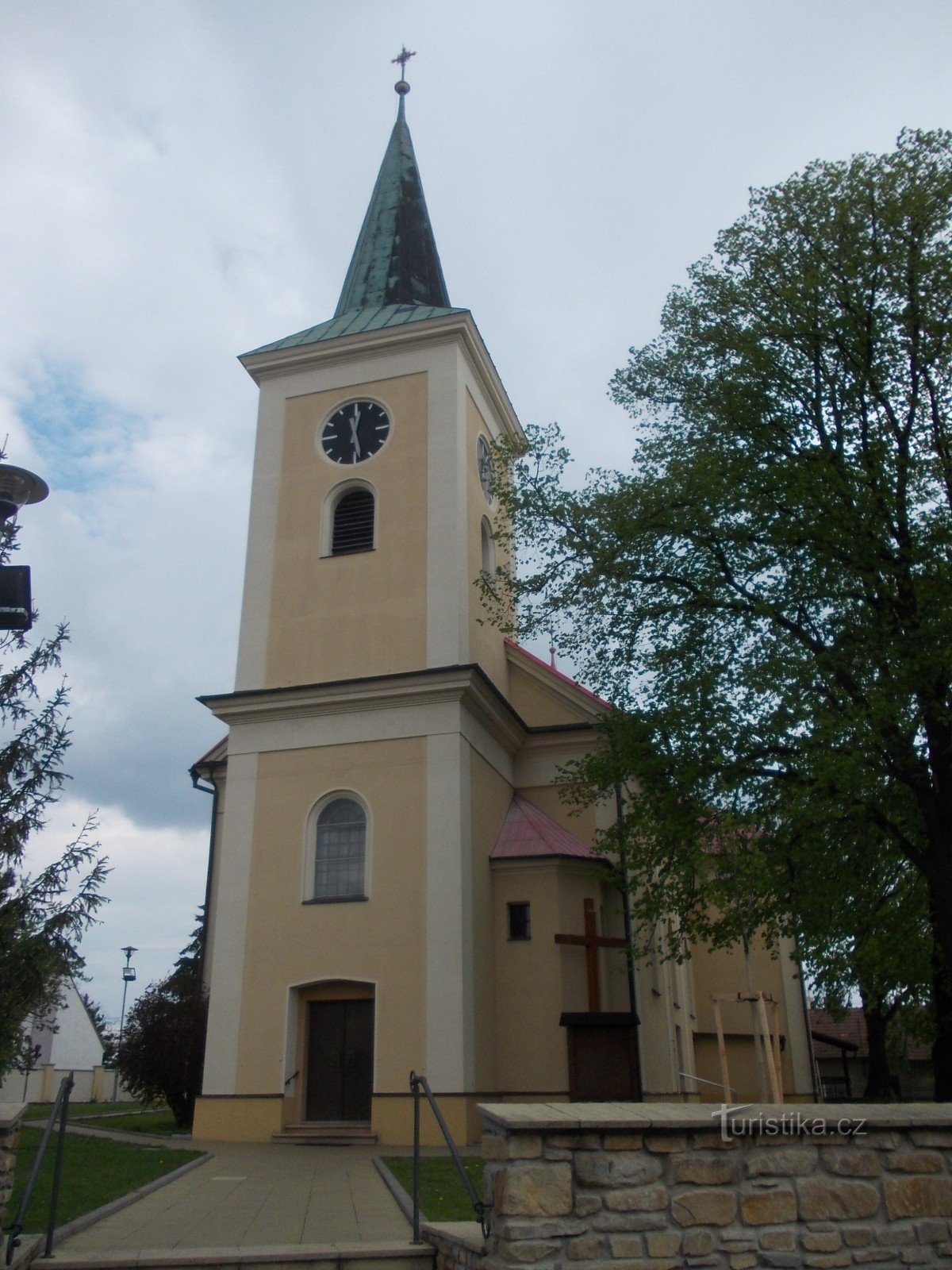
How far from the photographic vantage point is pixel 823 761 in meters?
11.5

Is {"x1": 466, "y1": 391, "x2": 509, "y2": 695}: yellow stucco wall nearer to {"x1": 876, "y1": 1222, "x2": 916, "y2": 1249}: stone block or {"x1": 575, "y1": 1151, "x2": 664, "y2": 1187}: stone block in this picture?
{"x1": 575, "y1": 1151, "x2": 664, "y2": 1187}: stone block

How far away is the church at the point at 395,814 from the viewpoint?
17031 mm

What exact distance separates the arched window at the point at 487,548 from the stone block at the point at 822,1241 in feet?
55.2

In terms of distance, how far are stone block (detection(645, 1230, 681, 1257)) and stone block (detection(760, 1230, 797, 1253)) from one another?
20.6 inches

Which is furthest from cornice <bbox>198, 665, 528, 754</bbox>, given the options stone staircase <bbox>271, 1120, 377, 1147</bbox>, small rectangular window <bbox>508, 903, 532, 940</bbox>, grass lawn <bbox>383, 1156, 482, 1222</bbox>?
grass lawn <bbox>383, 1156, 482, 1222</bbox>

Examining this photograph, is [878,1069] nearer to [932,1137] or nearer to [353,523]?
[353,523]

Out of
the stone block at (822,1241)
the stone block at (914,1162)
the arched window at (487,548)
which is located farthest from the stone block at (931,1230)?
the arched window at (487,548)

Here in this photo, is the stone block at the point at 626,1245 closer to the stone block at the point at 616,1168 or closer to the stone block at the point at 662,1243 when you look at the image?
the stone block at the point at 662,1243

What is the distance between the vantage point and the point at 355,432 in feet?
71.8

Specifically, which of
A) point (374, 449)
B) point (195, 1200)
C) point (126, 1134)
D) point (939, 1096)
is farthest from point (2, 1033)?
point (374, 449)

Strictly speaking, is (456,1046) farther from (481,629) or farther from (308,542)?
(308,542)

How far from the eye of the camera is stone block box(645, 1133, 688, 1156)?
252 inches

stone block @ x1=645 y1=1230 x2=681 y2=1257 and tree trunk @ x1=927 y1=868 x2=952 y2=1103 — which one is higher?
tree trunk @ x1=927 y1=868 x2=952 y2=1103

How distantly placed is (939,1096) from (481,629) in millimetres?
10849
